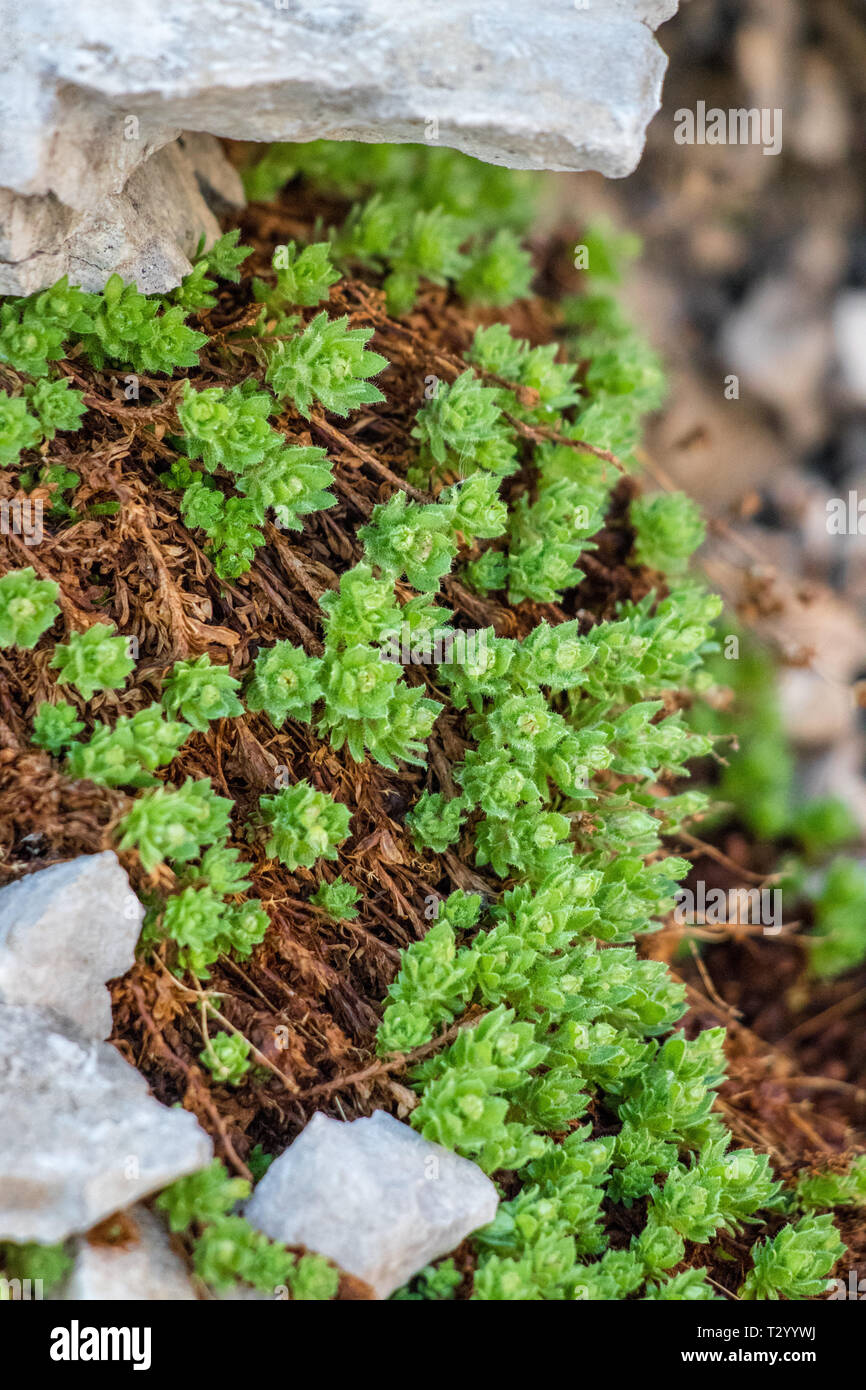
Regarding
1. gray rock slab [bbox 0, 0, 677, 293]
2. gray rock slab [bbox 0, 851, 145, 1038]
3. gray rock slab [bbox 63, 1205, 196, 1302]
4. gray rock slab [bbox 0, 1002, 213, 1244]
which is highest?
gray rock slab [bbox 0, 0, 677, 293]

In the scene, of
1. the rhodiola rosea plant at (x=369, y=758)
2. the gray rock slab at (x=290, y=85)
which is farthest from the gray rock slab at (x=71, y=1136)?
the gray rock slab at (x=290, y=85)

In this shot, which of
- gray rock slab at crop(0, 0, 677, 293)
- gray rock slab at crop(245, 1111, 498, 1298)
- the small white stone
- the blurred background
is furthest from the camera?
the small white stone

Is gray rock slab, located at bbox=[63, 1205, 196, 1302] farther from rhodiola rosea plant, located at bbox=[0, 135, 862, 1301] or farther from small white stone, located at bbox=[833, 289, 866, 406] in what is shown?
small white stone, located at bbox=[833, 289, 866, 406]

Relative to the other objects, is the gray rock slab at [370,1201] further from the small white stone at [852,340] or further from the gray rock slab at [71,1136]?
the small white stone at [852,340]

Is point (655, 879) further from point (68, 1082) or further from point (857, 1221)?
point (68, 1082)

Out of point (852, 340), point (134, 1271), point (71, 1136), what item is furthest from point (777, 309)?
point (134, 1271)

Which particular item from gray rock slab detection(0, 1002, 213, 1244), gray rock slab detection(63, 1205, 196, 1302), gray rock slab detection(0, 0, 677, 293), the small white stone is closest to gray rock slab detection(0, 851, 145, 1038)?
gray rock slab detection(0, 1002, 213, 1244)

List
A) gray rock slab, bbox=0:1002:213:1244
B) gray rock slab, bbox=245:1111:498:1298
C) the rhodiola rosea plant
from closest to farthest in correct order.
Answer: gray rock slab, bbox=0:1002:213:1244 → gray rock slab, bbox=245:1111:498:1298 → the rhodiola rosea plant

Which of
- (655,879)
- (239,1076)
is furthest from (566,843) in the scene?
(239,1076)
